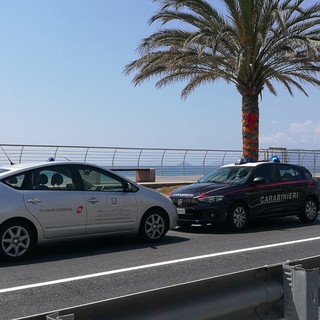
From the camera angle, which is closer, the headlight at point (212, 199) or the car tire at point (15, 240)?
the car tire at point (15, 240)

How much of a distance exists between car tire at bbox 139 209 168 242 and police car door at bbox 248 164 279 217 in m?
2.72

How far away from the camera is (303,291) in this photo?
3418 millimetres

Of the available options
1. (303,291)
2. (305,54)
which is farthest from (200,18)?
(303,291)

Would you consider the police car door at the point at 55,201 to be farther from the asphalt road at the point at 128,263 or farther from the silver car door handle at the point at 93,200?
the asphalt road at the point at 128,263

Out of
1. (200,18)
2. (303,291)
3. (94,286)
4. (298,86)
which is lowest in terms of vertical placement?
(94,286)

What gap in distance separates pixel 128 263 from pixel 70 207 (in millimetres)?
1451

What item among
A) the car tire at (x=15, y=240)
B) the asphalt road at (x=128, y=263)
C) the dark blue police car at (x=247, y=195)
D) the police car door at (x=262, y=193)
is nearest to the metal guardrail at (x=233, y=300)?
the asphalt road at (x=128, y=263)

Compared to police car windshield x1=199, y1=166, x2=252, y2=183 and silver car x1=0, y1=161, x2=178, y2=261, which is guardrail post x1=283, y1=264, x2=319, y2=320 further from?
police car windshield x1=199, y1=166, x2=252, y2=183

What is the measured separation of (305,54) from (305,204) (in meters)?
7.07

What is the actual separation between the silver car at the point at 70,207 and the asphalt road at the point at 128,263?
32cm

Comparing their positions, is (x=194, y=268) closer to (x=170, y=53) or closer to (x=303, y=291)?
(x=303, y=291)

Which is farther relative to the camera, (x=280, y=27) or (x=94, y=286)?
(x=280, y=27)

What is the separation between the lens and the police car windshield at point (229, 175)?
462 inches

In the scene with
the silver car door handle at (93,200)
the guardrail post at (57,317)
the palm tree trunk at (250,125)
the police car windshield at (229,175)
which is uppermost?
the palm tree trunk at (250,125)
